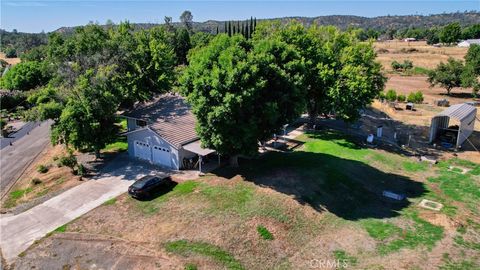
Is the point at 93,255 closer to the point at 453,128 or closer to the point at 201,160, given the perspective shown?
the point at 201,160

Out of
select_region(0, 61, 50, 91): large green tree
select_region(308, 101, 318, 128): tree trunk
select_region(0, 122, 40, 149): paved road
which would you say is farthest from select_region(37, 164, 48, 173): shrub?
select_region(0, 61, 50, 91): large green tree

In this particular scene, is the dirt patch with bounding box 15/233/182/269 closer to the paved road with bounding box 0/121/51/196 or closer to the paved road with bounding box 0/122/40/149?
the paved road with bounding box 0/121/51/196

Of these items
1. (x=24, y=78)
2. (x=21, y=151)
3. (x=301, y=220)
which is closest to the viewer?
(x=301, y=220)

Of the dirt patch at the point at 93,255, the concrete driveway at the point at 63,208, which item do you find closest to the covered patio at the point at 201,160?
the concrete driveway at the point at 63,208

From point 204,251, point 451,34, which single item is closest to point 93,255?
point 204,251

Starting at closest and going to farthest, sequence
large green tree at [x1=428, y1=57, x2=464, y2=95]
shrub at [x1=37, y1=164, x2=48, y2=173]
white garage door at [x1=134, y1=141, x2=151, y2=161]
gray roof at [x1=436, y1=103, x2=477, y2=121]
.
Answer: shrub at [x1=37, y1=164, x2=48, y2=173] → white garage door at [x1=134, y1=141, x2=151, y2=161] → gray roof at [x1=436, y1=103, x2=477, y2=121] → large green tree at [x1=428, y1=57, x2=464, y2=95]

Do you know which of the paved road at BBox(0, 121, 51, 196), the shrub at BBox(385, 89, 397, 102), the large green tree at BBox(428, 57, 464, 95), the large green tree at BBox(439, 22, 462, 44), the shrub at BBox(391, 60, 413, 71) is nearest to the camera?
the paved road at BBox(0, 121, 51, 196)

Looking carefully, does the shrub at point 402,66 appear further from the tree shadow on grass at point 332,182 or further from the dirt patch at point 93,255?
the dirt patch at point 93,255
